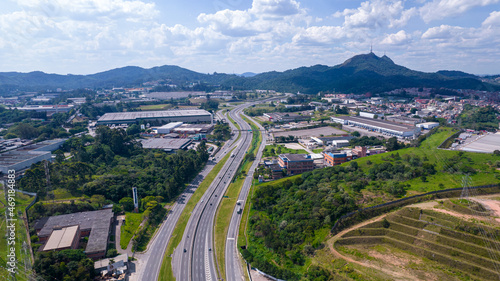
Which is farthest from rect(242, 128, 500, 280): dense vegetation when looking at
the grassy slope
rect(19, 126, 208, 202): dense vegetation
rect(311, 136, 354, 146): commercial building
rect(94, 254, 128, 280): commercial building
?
rect(311, 136, 354, 146): commercial building

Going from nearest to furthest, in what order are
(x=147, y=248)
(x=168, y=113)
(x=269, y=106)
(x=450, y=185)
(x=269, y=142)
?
(x=147, y=248) < (x=450, y=185) < (x=269, y=142) < (x=168, y=113) < (x=269, y=106)

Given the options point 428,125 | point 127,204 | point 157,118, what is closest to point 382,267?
point 127,204

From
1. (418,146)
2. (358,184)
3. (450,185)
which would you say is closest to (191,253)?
(358,184)

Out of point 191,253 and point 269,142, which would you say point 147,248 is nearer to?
point 191,253

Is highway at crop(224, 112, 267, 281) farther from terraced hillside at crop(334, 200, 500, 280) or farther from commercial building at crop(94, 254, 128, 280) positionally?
terraced hillside at crop(334, 200, 500, 280)

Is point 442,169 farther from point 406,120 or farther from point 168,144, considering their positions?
point 168,144

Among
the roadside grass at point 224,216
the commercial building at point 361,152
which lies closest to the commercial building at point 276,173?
the roadside grass at point 224,216
